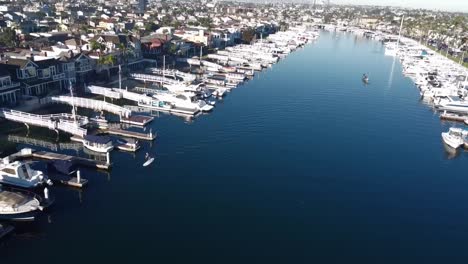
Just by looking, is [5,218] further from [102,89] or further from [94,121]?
[102,89]

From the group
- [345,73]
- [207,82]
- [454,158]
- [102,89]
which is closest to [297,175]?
Result: [454,158]

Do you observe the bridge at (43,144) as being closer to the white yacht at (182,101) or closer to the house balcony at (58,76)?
the house balcony at (58,76)

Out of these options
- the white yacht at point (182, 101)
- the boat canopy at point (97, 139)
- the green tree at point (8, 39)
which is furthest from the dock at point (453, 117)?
the green tree at point (8, 39)

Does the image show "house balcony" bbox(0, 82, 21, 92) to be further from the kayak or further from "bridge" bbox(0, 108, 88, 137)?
the kayak

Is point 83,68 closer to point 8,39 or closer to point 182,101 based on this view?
point 182,101

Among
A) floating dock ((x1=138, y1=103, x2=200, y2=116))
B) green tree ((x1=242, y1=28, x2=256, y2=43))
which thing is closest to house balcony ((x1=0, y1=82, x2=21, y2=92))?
floating dock ((x1=138, y1=103, x2=200, y2=116))

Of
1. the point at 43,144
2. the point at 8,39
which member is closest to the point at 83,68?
the point at 43,144
